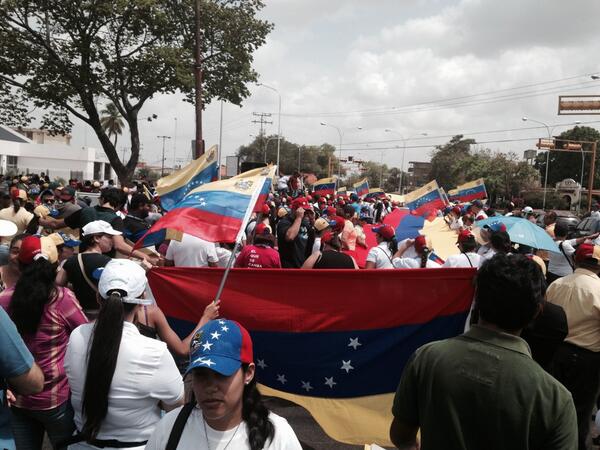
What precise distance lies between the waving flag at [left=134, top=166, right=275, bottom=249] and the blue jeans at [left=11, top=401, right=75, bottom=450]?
5.56 ft

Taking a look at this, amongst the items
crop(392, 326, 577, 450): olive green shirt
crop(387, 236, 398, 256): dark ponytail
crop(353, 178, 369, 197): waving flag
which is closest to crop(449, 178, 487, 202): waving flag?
crop(353, 178, 369, 197): waving flag

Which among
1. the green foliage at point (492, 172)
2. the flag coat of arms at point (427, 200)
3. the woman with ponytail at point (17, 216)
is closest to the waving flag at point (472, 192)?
the flag coat of arms at point (427, 200)

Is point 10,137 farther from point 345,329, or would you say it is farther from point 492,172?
point 345,329

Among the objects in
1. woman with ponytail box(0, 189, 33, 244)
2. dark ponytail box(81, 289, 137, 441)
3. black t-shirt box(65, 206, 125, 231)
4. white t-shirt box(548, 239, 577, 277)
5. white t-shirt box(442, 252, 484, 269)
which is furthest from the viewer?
woman with ponytail box(0, 189, 33, 244)

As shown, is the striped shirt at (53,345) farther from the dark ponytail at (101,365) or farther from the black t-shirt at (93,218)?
the black t-shirt at (93,218)

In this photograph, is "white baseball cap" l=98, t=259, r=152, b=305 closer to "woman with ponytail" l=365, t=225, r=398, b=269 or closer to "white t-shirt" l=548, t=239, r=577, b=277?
"woman with ponytail" l=365, t=225, r=398, b=269

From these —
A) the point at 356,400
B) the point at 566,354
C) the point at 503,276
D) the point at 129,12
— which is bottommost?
the point at 356,400

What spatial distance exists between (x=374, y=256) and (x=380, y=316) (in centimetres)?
228

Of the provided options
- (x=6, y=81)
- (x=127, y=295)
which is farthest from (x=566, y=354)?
(x=6, y=81)

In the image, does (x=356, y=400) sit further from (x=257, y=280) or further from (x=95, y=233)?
(x=95, y=233)

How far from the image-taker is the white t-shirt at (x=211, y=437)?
2.06 meters

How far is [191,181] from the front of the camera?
6734 mm

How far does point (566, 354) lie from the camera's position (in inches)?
170

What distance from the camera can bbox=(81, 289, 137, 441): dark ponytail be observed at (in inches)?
104
